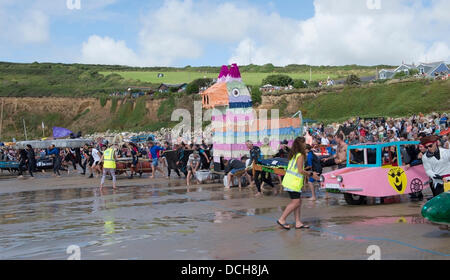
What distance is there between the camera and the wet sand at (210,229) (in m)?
8.28

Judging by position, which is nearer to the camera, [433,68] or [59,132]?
[59,132]

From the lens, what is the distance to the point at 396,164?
12.9 m

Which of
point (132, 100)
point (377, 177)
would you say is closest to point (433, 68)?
point (132, 100)

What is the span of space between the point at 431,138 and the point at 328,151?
32.8 ft

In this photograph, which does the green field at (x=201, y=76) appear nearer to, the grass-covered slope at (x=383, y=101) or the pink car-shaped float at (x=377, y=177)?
the grass-covered slope at (x=383, y=101)

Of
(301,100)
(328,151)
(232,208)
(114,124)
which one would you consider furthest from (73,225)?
(114,124)

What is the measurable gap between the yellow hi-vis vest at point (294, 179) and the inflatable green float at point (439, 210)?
7.67ft

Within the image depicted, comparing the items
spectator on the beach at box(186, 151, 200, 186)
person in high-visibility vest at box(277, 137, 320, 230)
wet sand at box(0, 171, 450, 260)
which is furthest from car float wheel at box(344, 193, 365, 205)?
spectator on the beach at box(186, 151, 200, 186)

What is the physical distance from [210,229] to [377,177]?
4622 mm

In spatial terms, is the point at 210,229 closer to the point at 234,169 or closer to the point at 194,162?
the point at 234,169


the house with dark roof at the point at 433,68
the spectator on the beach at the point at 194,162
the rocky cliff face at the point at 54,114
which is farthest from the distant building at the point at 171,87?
the spectator on the beach at the point at 194,162

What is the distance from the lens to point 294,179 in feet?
32.9

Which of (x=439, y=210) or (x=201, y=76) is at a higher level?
(x=201, y=76)
